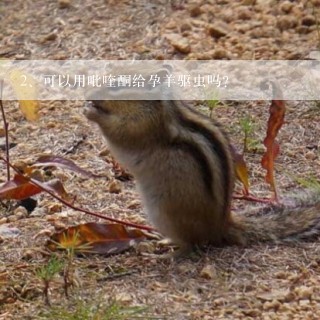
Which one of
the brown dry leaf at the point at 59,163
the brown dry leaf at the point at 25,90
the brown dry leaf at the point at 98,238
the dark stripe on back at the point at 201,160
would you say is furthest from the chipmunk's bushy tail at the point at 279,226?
the brown dry leaf at the point at 25,90

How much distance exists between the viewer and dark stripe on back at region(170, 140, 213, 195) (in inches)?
183

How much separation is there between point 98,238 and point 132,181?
0.77 meters

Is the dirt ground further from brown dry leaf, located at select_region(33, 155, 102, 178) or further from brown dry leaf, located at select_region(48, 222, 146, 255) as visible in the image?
brown dry leaf, located at select_region(33, 155, 102, 178)

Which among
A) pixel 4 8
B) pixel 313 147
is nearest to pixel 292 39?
pixel 313 147

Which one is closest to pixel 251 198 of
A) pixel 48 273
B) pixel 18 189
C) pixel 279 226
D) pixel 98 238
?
pixel 279 226

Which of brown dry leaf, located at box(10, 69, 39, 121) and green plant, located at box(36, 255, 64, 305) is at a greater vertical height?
brown dry leaf, located at box(10, 69, 39, 121)

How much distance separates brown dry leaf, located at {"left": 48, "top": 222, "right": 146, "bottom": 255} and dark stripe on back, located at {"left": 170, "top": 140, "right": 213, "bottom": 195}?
1.18 feet

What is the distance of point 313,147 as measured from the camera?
5746 mm

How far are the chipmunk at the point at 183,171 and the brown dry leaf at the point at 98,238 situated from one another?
0.13 meters

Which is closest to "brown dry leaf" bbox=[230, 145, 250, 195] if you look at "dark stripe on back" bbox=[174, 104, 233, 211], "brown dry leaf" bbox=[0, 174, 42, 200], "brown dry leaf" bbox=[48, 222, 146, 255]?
"dark stripe on back" bbox=[174, 104, 233, 211]

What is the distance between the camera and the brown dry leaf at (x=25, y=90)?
14.9 ft

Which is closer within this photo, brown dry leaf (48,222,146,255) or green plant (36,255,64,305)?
green plant (36,255,64,305)

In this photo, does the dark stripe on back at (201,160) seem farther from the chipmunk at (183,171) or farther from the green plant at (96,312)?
the green plant at (96,312)

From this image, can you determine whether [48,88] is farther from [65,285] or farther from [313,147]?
[65,285]
